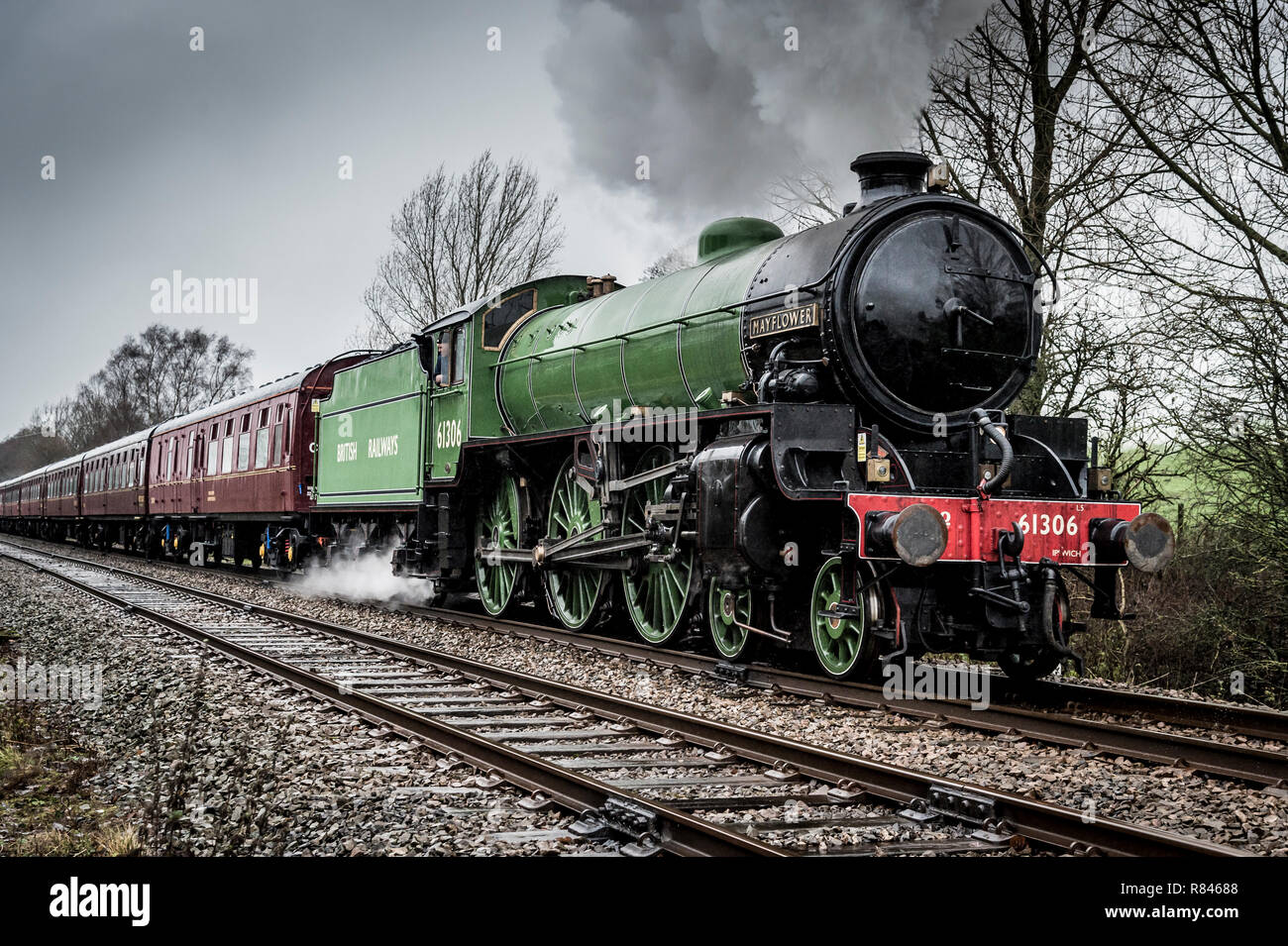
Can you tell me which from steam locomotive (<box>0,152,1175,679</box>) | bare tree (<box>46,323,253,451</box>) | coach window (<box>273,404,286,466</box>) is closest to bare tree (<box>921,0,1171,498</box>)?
steam locomotive (<box>0,152,1175,679</box>)

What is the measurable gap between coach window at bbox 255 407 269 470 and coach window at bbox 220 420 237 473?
65.2 inches

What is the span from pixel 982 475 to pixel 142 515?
2439 centimetres

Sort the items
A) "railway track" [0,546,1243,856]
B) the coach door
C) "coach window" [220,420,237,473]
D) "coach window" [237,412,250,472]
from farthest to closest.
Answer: "coach window" [220,420,237,473] → "coach window" [237,412,250,472] → the coach door → "railway track" [0,546,1243,856]

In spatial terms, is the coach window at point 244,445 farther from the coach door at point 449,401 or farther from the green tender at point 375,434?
the coach door at point 449,401

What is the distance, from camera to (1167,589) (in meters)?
9.95

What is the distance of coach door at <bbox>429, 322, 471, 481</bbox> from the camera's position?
11695 mm

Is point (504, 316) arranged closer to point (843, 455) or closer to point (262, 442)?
point (843, 455)

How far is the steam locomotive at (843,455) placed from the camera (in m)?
6.75

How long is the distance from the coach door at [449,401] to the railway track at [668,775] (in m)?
3.63

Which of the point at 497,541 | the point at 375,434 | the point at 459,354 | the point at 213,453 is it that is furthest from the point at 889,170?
the point at 213,453

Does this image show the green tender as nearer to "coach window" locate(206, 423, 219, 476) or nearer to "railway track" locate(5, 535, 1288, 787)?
"railway track" locate(5, 535, 1288, 787)

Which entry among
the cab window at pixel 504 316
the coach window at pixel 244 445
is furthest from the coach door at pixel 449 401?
the coach window at pixel 244 445

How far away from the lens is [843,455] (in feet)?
23.2
